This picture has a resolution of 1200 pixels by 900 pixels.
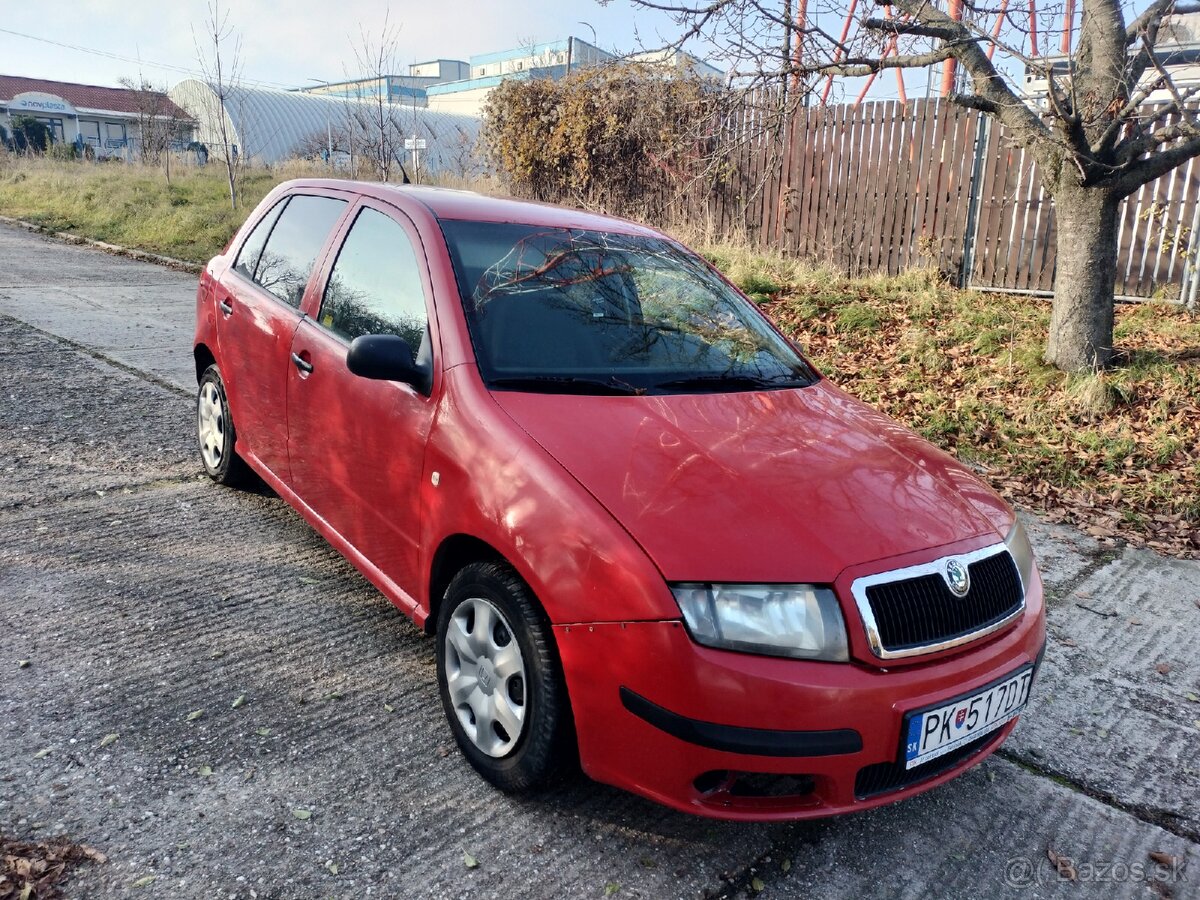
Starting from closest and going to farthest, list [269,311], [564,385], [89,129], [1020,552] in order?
[1020,552]
[564,385]
[269,311]
[89,129]

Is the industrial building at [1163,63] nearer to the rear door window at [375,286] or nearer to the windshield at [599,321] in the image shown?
the windshield at [599,321]

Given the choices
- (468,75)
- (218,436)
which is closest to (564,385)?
(218,436)

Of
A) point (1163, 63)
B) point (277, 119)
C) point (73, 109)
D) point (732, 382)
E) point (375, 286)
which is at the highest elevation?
point (73, 109)

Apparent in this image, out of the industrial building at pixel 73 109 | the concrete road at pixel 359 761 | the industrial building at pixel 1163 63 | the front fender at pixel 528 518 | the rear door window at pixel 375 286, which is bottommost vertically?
the concrete road at pixel 359 761

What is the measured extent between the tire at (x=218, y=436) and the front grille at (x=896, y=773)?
3.44 metres

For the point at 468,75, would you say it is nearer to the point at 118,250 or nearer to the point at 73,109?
the point at 73,109

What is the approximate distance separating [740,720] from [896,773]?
476mm

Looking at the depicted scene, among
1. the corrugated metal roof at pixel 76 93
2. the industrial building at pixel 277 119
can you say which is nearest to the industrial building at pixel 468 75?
the industrial building at pixel 277 119

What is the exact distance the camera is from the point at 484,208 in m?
3.44

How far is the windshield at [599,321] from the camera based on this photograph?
2855 millimetres

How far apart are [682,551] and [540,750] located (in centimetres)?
69

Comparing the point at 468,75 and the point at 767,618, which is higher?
the point at 468,75

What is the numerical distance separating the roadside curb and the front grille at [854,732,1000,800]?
12.6 meters

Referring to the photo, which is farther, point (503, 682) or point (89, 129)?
point (89, 129)
